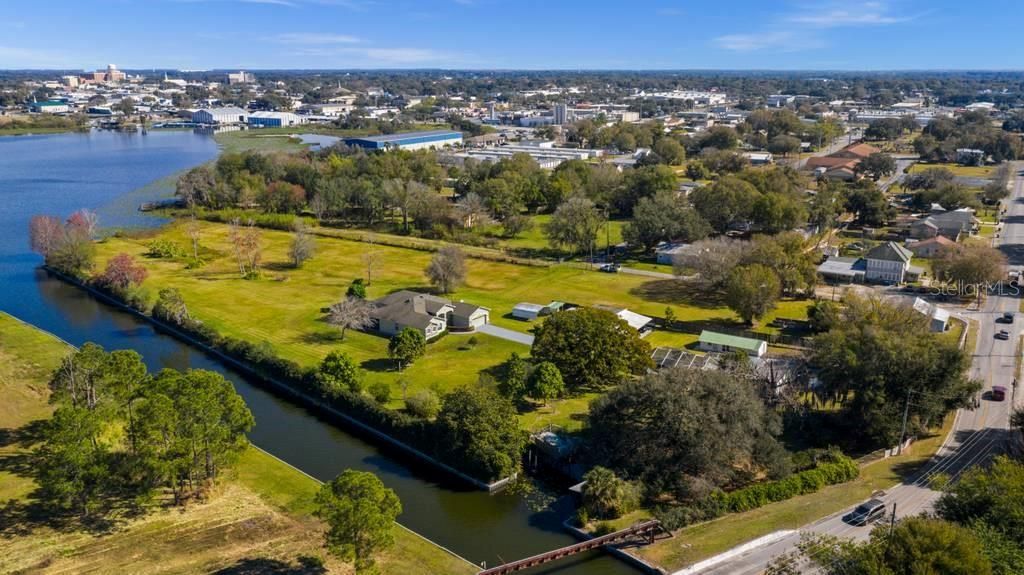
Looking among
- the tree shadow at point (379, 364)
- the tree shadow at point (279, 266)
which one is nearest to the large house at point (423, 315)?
the tree shadow at point (379, 364)

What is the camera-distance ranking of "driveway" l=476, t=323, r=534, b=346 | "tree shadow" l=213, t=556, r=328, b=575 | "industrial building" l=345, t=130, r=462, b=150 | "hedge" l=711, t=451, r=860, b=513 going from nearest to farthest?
1. "tree shadow" l=213, t=556, r=328, b=575
2. "hedge" l=711, t=451, r=860, b=513
3. "driveway" l=476, t=323, r=534, b=346
4. "industrial building" l=345, t=130, r=462, b=150

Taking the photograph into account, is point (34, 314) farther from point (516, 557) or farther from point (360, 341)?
point (516, 557)

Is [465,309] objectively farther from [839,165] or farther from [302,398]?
[839,165]

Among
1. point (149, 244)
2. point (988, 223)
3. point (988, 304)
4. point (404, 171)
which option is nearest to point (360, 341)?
point (149, 244)

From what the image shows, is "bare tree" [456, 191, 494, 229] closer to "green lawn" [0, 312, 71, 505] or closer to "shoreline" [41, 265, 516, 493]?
"shoreline" [41, 265, 516, 493]

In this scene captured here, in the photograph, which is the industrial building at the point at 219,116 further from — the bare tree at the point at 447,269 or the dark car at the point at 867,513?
A: the dark car at the point at 867,513

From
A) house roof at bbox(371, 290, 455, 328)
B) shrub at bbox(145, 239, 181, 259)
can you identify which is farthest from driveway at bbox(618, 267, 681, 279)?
shrub at bbox(145, 239, 181, 259)
